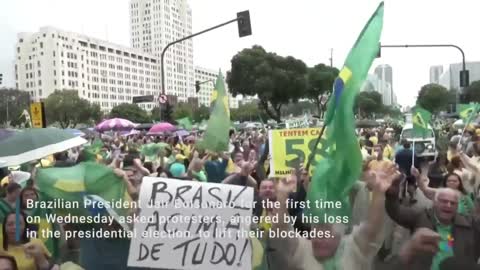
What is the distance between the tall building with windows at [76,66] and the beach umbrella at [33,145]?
14677 cm

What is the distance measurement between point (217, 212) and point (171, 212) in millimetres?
318

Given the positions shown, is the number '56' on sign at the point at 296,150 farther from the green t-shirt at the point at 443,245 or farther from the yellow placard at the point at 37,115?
the yellow placard at the point at 37,115

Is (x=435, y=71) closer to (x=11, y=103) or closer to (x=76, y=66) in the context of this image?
(x=76, y=66)

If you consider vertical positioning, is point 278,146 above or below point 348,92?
below

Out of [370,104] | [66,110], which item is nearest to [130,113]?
[66,110]

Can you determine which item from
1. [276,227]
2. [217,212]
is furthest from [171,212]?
[276,227]

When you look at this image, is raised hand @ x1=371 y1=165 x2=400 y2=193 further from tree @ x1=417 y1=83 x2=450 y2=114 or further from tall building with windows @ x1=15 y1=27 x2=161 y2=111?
tall building with windows @ x1=15 y1=27 x2=161 y2=111

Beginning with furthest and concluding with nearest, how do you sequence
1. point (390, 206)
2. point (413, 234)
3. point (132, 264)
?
point (390, 206) < point (413, 234) < point (132, 264)

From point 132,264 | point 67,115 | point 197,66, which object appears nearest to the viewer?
point 132,264

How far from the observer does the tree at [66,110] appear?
91.7 meters

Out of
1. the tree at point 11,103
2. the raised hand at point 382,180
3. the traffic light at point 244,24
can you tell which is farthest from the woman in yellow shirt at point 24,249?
the tree at point 11,103

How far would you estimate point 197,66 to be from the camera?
7195 inches

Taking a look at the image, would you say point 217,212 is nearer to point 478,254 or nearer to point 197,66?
point 478,254

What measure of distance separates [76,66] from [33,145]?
152 m
